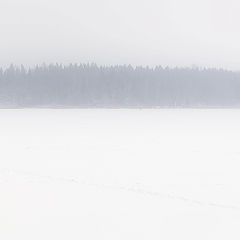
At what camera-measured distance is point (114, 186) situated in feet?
35.6

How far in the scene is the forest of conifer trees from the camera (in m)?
98.1

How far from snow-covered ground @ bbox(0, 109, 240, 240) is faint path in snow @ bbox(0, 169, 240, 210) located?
2cm

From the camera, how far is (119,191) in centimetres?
Answer: 1030

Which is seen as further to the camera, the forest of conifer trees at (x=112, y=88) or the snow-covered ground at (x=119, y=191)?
the forest of conifer trees at (x=112, y=88)

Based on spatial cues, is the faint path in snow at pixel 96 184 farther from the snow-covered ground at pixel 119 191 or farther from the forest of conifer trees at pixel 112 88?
the forest of conifer trees at pixel 112 88

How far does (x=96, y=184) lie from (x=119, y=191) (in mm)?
1031

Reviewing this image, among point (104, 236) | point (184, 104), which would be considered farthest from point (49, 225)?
Answer: point (184, 104)

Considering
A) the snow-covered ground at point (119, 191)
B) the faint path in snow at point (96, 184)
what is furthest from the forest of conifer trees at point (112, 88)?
the faint path in snow at point (96, 184)

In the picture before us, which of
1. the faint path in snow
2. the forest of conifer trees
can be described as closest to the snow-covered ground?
the faint path in snow

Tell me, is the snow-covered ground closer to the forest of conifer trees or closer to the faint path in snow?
the faint path in snow

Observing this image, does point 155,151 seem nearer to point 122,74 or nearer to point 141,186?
point 141,186

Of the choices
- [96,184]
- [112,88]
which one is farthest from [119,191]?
[112,88]

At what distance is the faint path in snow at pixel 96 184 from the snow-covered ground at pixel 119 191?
0.08 ft

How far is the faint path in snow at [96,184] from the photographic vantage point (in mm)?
9180
